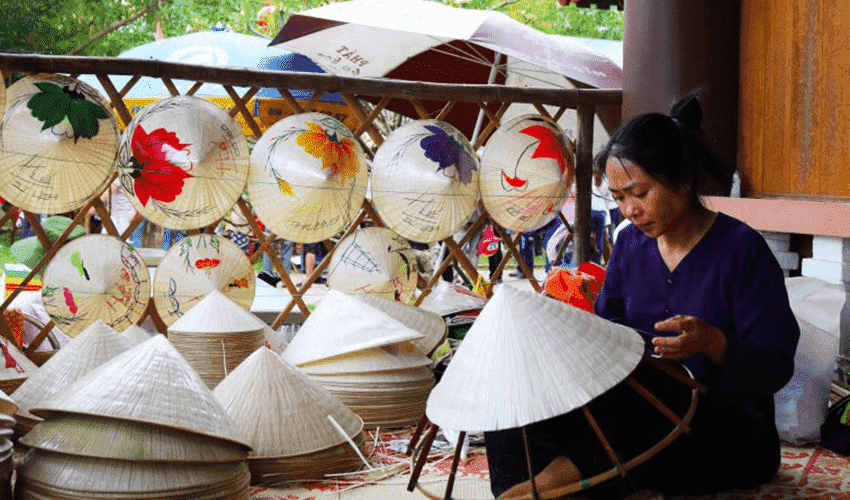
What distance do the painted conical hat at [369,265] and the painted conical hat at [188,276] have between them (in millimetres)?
440

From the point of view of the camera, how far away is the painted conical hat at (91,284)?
3.39 m

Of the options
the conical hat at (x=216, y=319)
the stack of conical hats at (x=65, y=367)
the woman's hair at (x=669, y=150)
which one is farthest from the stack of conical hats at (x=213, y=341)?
the woman's hair at (x=669, y=150)

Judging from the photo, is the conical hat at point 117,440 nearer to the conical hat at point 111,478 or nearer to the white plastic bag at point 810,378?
the conical hat at point 111,478

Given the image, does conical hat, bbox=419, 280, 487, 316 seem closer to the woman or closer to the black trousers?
the woman

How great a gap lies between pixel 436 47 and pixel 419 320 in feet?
9.73

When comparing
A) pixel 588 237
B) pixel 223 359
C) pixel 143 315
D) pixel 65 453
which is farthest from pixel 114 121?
pixel 588 237

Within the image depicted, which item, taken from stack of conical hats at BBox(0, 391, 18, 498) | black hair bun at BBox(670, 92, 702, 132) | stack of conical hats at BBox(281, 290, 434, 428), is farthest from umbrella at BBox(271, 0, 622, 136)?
stack of conical hats at BBox(0, 391, 18, 498)

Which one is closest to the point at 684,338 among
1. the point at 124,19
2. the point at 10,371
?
the point at 10,371

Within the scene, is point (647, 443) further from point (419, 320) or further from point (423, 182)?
point (423, 182)

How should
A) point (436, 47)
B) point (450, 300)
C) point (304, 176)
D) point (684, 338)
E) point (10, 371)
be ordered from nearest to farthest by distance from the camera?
1. point (684, 338)
2. point (10, 371)
3. point (304, 176)
4. point (450, 300)
5. point (436, 47)

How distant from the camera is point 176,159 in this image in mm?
3414

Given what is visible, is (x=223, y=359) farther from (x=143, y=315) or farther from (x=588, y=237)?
(x=588, y=237)

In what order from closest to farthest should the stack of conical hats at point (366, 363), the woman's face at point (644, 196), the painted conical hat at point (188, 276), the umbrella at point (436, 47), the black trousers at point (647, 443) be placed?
1. the black trousers at point (647, 443)
2. the woman's face at point (644, 196)
3. the stack of conical hats at point (366, 363)
4. the painted conical hat at point (188, 276)
5. the umbrella at point (436, 47)

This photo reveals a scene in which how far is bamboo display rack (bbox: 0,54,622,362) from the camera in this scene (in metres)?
3.45
